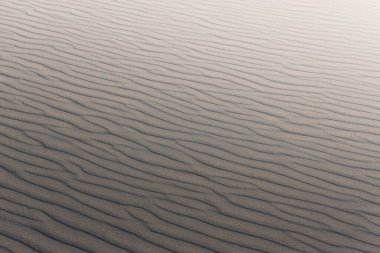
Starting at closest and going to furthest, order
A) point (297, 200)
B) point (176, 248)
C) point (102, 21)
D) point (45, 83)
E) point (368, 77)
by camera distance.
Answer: point (176, 248)
point (297, 200)
point (45, 83)
point (368, 77)
point (102, 21)

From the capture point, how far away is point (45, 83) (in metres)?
6.26

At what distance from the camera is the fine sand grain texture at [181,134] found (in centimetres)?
Result: 440

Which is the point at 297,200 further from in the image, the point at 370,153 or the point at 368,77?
the point at 368,77

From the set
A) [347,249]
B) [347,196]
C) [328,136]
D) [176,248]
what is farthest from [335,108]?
[176,248]

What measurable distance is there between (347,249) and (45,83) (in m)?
3.12

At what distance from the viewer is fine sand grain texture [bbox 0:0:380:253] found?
4.40 metres

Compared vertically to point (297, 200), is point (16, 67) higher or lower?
higher

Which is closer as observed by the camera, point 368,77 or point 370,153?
point 370,153

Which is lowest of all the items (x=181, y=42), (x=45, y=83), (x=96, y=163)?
(x=96, y=163)

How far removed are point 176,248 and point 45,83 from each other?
2.62 meters

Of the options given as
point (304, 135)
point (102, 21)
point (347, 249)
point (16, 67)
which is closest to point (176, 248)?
point (347, 249)

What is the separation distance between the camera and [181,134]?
5598 millimetres

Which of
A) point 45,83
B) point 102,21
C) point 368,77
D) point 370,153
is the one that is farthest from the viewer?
point 102,21

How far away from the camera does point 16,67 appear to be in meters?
6.56
